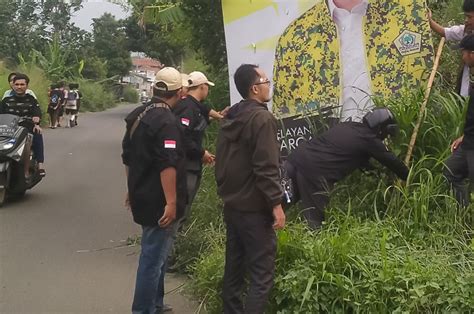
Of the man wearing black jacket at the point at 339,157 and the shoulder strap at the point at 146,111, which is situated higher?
the shoulder strap at the point at 146,111

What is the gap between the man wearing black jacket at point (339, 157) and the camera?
223 inches

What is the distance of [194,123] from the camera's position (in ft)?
20.6

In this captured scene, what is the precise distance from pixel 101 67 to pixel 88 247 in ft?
162

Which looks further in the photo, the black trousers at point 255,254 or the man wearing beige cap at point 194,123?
the man wearing beige cap at point 194,123

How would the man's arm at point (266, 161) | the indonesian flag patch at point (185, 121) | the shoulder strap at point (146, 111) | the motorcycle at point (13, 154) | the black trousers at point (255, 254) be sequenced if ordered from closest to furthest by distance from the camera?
the man's arm at point (266, 161) < the black trousers at point (255, 254) < the shoulder strap at point (146, 111) < the indonesian flag patch at point (185, 121) < the motorcycle at point (13, 154)

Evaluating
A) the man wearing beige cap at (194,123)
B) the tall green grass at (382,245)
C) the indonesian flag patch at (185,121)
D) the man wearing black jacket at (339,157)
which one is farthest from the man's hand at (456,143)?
the indonesian flag patch at (185,121)

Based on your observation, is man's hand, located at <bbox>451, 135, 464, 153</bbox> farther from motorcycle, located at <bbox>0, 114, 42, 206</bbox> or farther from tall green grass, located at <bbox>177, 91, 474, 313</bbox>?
motorcycle, located at <bbox>0, 114, 42, 206</bbox>

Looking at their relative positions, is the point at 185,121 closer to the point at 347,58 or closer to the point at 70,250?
the point at 347,58

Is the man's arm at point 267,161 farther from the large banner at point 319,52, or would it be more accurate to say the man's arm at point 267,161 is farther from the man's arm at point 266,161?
the large banner at point 319,52

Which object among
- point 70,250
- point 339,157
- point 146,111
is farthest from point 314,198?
point 70,250

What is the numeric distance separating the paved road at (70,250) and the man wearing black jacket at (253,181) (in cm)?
107

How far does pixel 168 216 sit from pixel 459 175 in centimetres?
239

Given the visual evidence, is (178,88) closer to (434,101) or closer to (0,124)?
(434,101)

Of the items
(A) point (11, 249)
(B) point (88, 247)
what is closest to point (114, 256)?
(B) point (88, 247)
